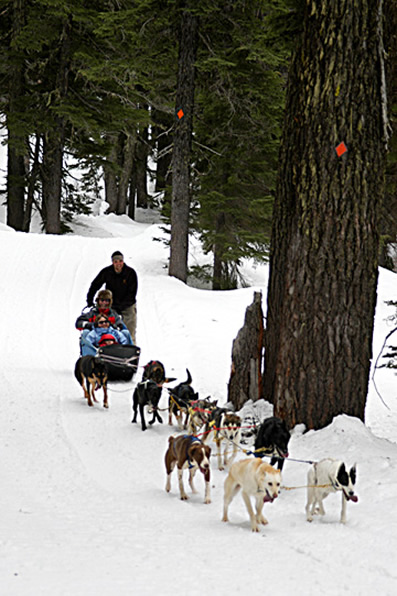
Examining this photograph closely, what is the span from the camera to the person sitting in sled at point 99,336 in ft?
33.7

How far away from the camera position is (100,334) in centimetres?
1037

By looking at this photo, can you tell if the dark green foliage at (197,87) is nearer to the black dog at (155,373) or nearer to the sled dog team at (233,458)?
the black dog at (155,373)

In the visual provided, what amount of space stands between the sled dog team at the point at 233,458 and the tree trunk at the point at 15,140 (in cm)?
1771

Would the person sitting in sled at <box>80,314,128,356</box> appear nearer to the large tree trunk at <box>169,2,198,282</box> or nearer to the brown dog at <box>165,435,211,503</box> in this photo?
the brown dog at <box>165,435,211,503</box>

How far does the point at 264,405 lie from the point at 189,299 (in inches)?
417

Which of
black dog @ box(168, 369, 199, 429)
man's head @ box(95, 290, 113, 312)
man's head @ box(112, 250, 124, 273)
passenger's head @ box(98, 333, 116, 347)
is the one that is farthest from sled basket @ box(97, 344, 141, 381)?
black dog @ box(168, 369, 199, 429)

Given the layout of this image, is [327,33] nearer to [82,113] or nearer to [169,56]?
[169,56]

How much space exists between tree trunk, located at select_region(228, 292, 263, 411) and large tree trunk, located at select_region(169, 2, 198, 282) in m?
11.1

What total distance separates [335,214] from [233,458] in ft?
8.84

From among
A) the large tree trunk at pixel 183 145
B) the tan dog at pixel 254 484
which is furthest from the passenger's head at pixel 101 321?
the large tree trunk at pixel 183 145

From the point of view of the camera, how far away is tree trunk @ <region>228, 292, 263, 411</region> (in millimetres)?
8016

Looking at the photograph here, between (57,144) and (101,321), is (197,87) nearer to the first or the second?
(57,144)

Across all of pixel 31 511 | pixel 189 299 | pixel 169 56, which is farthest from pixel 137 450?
pixel 169 56

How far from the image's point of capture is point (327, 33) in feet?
22.2
